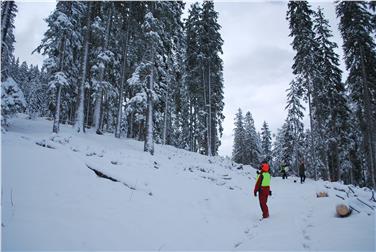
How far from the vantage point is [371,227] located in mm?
6594

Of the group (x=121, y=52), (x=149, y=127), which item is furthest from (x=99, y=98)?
(x=121, y=52)

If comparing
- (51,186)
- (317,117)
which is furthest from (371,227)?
(317,117)

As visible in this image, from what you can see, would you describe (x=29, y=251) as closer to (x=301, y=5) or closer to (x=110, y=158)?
(x=110, y=158)

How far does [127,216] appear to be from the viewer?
7590mm

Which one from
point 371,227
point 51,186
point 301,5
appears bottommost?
point 371,227

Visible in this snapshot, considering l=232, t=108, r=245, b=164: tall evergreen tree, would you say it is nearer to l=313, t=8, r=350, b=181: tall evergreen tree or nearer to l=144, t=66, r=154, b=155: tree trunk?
l=313, t=8, r=350, b=181: tall evergreen tree

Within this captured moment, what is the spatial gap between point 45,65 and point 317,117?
25839 mm

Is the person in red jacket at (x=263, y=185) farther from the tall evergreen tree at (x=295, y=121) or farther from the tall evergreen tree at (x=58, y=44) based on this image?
the tall evergreen tree at (x=295, y=121)

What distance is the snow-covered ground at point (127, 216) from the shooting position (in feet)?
19.0

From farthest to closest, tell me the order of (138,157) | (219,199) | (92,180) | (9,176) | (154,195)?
(138,157), (219,199), (154,195), (92,180), (9,176)

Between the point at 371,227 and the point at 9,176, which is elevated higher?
the point at 9,176

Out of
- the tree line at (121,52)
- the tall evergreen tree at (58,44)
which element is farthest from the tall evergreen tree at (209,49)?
the tall evergreen tree at (58,44)

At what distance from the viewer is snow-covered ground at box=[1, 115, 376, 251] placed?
5793 mm

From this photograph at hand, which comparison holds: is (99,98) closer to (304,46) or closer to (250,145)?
(304,46)
